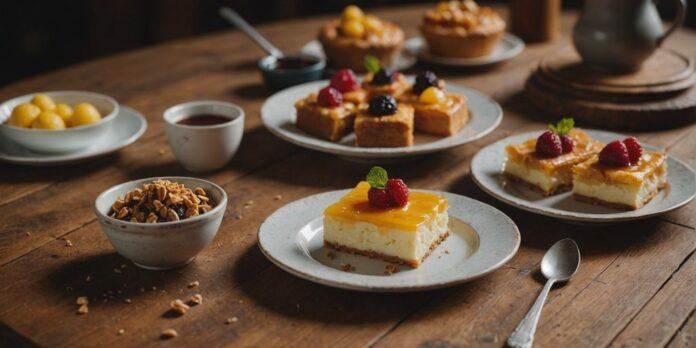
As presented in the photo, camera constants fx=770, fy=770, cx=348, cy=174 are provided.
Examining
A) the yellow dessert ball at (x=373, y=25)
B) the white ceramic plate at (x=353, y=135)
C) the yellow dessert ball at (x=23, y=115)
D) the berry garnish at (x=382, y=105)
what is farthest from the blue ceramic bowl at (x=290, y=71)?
the yellow dessert ball at (x=23, y=115)

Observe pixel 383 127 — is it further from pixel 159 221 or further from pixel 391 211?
pixel 159 221

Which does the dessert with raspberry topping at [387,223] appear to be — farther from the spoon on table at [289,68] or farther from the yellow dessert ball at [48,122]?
the spoon on table at [289,68]

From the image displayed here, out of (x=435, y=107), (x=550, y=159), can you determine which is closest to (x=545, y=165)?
(x=550, y=159)

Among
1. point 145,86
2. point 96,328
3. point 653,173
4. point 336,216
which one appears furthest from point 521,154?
point 145,86

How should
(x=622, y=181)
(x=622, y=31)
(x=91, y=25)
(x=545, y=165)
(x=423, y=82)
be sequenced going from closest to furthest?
(x=622, y=181), (x=545, y=165), (x=423, y=82), (x=622, y=31), (x=91, y=25)

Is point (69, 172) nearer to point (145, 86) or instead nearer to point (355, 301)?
point (145, 86)

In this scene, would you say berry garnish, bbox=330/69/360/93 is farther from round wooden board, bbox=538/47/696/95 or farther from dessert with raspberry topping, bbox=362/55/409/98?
round wooden board, bbox=538/47/696/95

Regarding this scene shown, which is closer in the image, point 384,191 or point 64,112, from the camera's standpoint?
point 384,191
